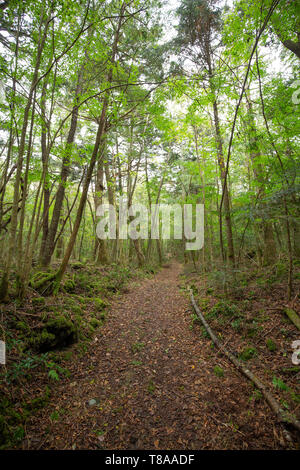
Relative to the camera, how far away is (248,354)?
367cm

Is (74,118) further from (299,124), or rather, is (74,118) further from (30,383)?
(30,383)

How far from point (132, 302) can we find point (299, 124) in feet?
26.8

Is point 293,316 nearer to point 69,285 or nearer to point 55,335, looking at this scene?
point 55,335

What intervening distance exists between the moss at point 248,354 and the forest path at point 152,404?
366mm

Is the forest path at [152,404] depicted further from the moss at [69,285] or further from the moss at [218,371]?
the moss at [69,285]

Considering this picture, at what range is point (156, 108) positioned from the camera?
22.3ft

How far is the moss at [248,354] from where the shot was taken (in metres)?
3.63

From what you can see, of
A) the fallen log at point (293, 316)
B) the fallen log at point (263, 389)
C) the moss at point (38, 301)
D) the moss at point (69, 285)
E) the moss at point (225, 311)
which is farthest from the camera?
the moss at point (69, 285)

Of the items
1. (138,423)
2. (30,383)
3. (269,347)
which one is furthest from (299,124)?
(30,383)

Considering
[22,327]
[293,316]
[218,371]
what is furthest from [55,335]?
[293,316]

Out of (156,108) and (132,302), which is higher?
(156,108)

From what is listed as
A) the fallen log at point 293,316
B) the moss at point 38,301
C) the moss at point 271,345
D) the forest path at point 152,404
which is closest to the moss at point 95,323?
the forest path at point 152,404

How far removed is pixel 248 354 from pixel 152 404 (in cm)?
206

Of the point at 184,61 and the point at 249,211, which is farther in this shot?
the point at 184,61
